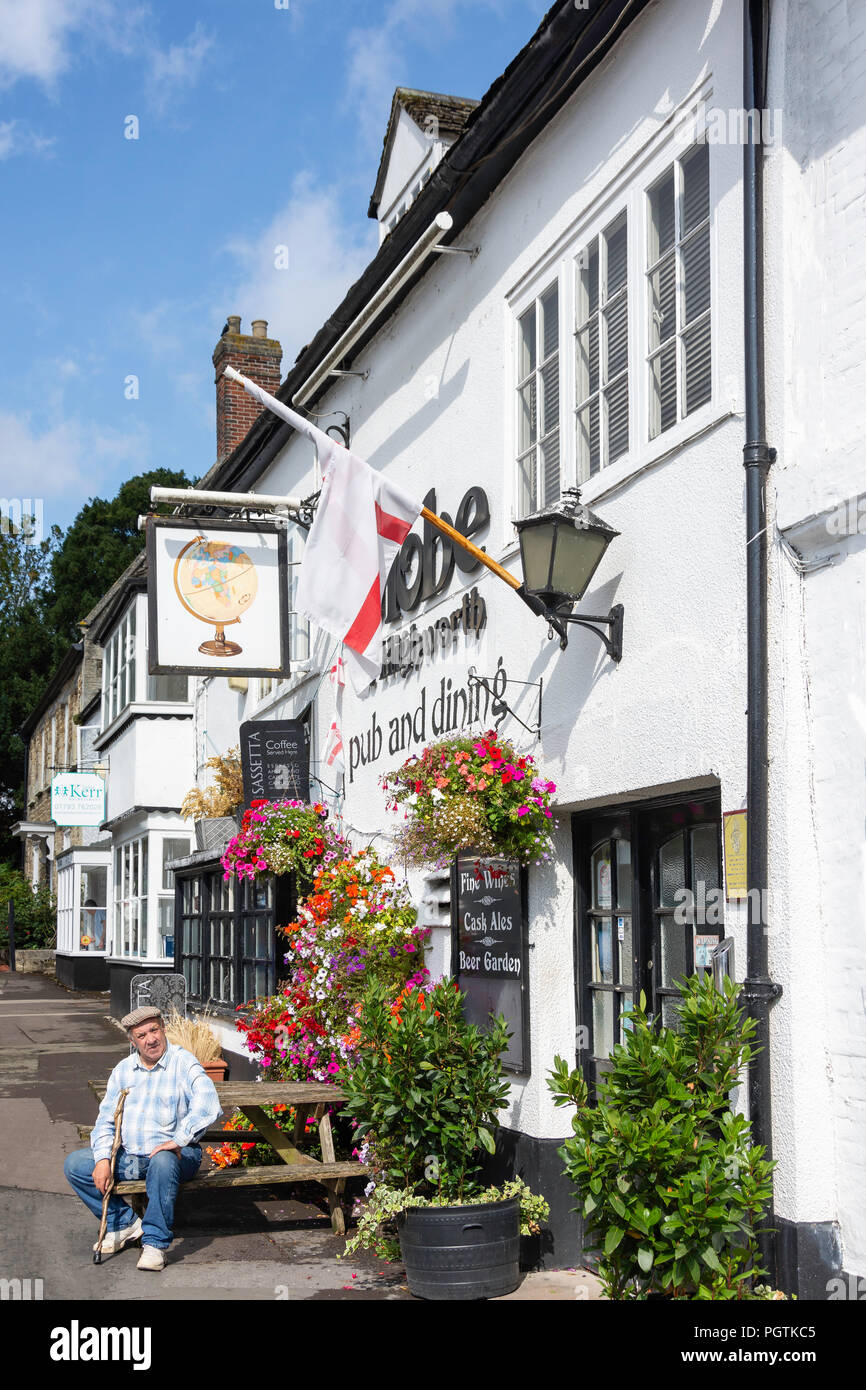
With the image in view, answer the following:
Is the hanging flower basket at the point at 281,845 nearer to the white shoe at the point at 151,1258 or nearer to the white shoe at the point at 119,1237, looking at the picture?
the white shoe at the point at 119,1237

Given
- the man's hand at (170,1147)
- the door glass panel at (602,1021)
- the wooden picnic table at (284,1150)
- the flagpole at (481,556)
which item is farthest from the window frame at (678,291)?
the man's hand at (170,1147)

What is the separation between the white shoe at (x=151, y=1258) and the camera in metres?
6.76

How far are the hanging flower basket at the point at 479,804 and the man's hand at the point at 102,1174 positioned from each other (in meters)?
2.19

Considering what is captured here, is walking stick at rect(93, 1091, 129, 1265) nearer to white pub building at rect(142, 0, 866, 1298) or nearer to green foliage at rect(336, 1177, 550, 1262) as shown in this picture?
green foliage at rect(336, 1177, 550, 1262)

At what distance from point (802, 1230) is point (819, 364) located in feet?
10.3

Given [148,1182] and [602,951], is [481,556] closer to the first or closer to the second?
[602,951]

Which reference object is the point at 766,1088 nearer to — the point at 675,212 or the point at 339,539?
the point at 675,212

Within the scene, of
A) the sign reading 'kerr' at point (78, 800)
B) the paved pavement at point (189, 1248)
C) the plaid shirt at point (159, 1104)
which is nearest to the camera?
the paved pavement at point (189, 1248)

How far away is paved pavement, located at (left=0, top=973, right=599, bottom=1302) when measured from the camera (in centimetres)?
640

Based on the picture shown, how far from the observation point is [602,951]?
22.5ft

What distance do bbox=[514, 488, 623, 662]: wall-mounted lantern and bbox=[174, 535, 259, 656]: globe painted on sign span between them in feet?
15.5

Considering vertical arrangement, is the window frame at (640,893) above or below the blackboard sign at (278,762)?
below

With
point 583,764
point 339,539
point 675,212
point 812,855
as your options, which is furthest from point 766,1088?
point 339,539

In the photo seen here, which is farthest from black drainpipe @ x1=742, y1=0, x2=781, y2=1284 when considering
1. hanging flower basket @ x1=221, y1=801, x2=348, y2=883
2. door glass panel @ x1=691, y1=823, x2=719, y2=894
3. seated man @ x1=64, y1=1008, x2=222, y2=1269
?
hanging flower basket @ x1=221, y1=801, x2=348, y2=883
